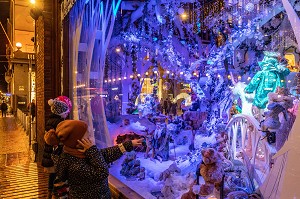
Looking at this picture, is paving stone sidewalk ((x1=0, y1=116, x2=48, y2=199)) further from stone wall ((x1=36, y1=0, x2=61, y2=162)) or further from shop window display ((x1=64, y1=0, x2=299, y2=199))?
shop window display ((x1=64, y1=0, x2=299, y2=199))

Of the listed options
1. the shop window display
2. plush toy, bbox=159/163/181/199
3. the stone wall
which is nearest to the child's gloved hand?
the shop window display

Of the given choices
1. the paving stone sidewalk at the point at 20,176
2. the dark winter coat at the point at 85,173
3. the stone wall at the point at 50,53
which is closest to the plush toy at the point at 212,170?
the dark winter coat at the point at 85,173

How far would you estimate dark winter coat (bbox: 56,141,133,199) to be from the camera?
202cm

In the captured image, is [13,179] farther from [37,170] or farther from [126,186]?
[126,186]

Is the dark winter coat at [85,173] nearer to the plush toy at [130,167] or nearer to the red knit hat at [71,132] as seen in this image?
the red knit hat at [71,132]

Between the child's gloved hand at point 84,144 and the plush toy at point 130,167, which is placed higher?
the child's gloved hand at point 84,144

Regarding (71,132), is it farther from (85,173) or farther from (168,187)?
(168,187)

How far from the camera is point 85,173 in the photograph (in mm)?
2010

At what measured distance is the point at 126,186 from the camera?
376cm

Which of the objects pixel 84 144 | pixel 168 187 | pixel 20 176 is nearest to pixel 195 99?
pixel 168 187

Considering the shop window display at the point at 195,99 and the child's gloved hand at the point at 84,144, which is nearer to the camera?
the child's gloved hand at the point at 84,144

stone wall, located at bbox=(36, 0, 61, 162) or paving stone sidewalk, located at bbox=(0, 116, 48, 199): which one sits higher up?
stone wall, located at bbox=(36, 0, 61, 162)

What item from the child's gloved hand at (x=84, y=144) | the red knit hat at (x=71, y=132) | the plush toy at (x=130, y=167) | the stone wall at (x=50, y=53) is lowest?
the plush toy at (x=130, y=167)

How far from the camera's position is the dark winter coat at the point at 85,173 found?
6.61ft
